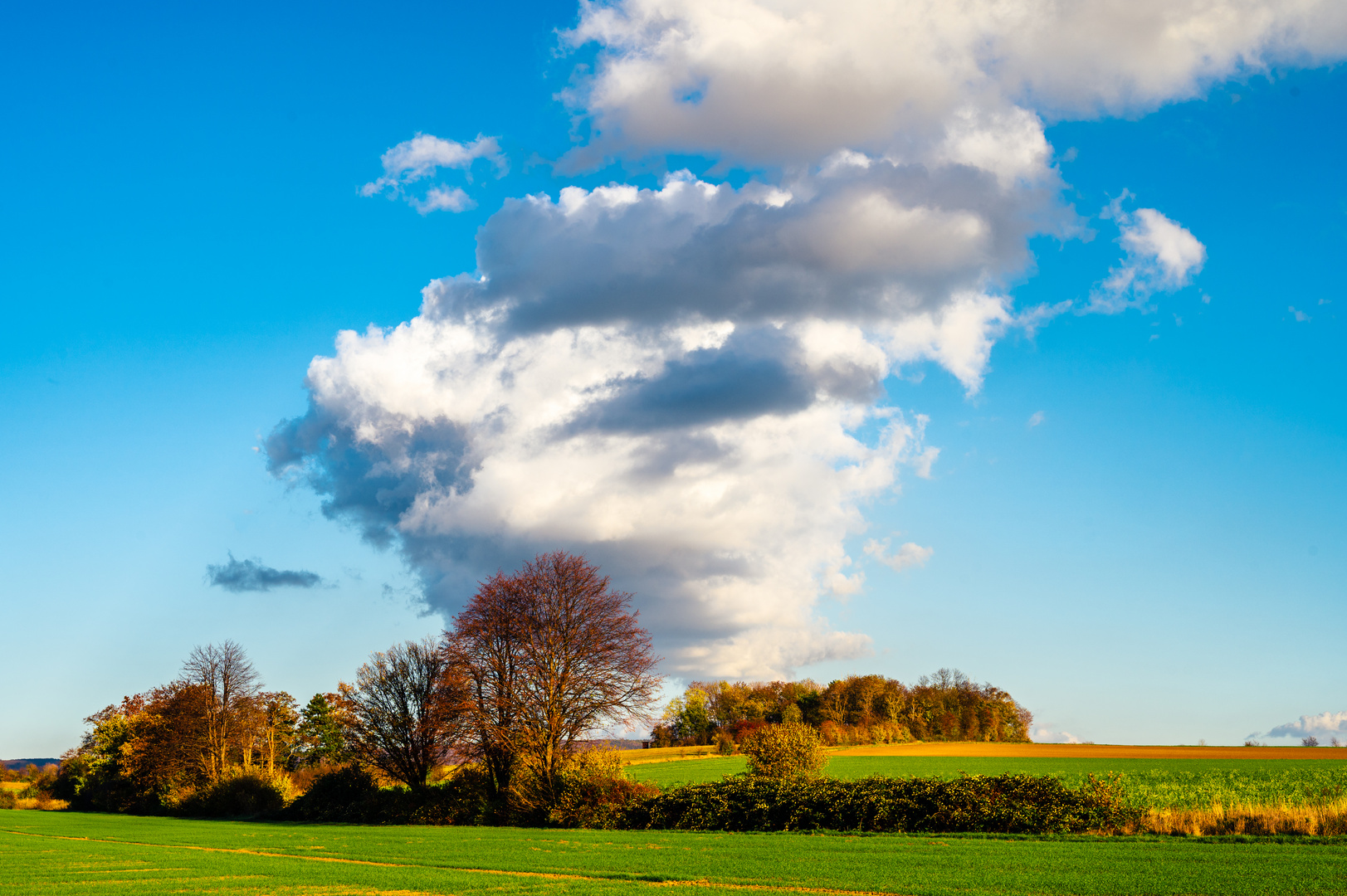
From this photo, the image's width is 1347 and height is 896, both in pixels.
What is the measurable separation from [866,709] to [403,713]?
87.3 meters

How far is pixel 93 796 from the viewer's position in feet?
247

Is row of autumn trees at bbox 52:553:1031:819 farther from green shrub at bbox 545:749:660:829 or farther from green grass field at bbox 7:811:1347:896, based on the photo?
green grass field at bbox 7:811:1347:896

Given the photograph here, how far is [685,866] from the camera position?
21047mm

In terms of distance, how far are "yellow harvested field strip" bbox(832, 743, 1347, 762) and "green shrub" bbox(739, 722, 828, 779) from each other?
52.9 metres

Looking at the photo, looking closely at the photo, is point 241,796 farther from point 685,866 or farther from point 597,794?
point 685,866

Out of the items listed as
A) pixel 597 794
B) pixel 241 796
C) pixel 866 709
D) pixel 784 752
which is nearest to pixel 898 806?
pixel 784 752

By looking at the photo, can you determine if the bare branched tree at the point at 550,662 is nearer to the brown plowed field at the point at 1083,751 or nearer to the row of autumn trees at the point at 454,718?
the row of autumn trees at the point at 454,718

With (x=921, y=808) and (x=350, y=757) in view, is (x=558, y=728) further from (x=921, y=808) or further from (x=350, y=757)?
(x=921, y=808)

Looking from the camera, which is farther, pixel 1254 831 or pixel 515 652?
pixel 515 652

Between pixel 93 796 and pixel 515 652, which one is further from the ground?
pixel 515 652

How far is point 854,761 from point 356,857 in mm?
58855

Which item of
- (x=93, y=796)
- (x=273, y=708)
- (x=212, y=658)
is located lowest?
(x=93, y=796)

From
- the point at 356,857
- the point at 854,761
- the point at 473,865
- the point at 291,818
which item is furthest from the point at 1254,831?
the point at 854,761

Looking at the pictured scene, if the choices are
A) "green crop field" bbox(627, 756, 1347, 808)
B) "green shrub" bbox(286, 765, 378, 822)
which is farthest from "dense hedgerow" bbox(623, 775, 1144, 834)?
"green shrub" bbox(286, 765, 378, 822)
